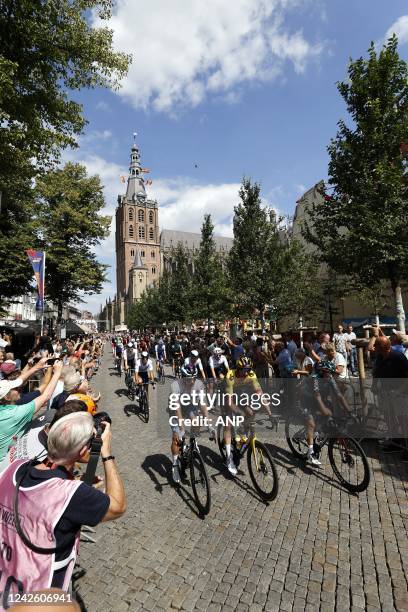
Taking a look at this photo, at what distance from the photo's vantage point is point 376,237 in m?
11.6

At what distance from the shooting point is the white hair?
1888mm

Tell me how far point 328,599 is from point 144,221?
407 feet

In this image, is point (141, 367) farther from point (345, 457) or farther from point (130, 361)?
point (345, 457)

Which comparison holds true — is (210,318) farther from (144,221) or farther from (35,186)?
(144,221)

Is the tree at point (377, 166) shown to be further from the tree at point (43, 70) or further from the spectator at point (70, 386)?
the spectator at point (70, 386)

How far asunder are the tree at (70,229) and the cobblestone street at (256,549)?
21592 millimetres

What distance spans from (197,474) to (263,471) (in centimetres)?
104

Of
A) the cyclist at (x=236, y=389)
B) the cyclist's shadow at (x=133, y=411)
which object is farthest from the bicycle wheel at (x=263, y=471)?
the cyclist's shadow at (x=133, y=411)

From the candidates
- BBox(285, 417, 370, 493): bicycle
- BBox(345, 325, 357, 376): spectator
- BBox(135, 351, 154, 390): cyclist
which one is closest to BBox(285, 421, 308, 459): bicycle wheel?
BBox(285, 417, 370, 493): bicycle

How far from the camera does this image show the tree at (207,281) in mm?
29645

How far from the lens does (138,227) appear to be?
391 feet

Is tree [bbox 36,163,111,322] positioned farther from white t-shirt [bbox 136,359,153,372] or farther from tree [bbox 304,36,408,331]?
tree [bbox 304,36,408,331]

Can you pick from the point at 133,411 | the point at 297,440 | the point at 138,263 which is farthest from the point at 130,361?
the point at 138,263

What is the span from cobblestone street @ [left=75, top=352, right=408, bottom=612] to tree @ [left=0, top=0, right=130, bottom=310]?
8.53 meters
